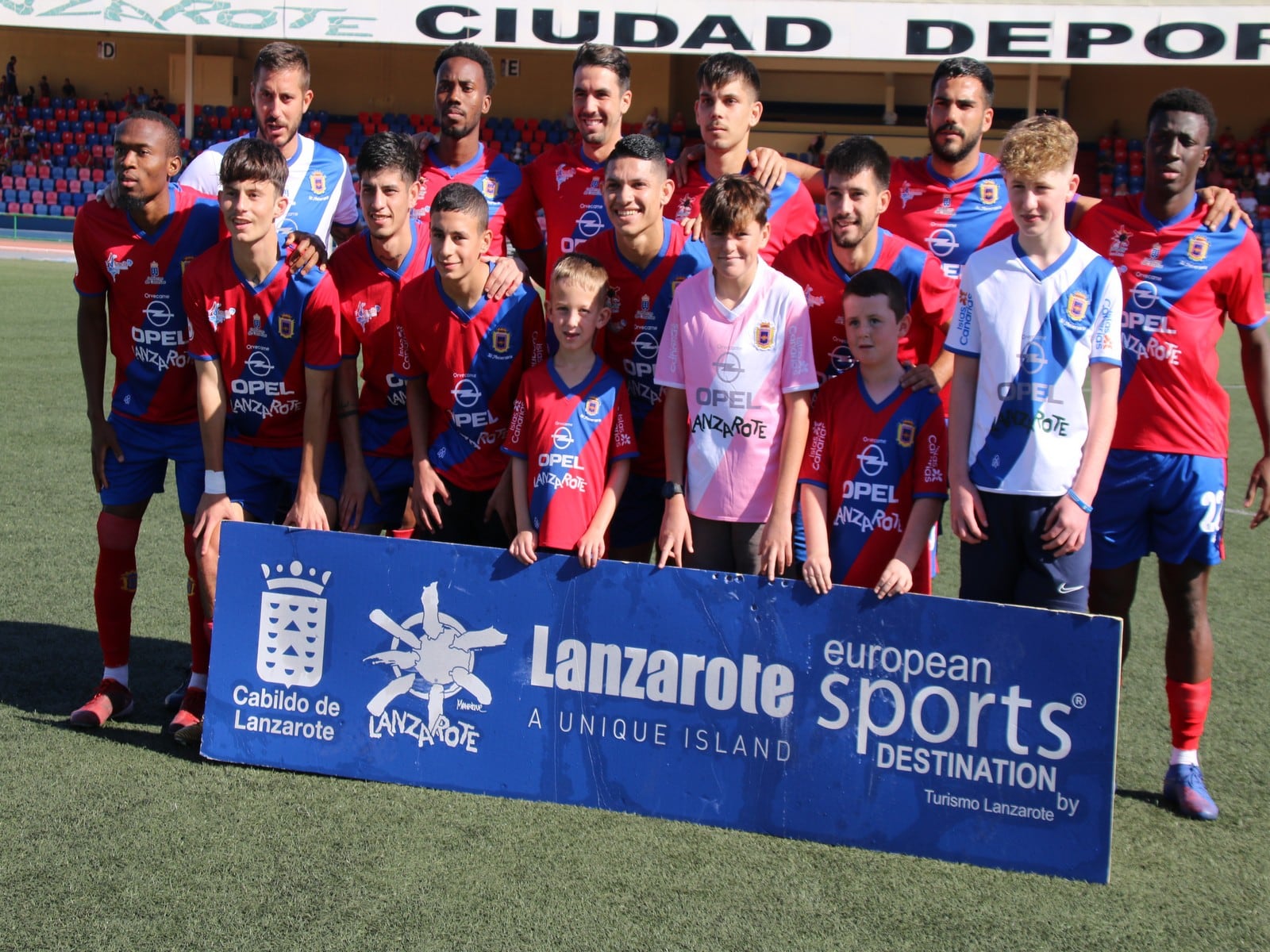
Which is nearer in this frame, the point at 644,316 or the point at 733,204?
the point at 733,204

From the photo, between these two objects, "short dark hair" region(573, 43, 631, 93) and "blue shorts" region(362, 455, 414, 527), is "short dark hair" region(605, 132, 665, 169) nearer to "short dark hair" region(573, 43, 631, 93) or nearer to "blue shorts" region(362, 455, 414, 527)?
"short dark hair" region(573, 43, 631, 93)

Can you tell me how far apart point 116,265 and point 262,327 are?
66 cm

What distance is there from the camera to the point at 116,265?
4598 millimetres

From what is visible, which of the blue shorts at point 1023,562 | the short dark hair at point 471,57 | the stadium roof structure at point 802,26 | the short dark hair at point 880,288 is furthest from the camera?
the stadium roof structure at point 802,26

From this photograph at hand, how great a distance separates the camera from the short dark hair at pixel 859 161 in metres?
4.09

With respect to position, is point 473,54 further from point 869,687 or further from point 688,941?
point 688,941

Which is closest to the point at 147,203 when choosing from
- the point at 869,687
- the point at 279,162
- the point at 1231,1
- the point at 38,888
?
the point at 279,162

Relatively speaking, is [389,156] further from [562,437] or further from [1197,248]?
[1197,248]

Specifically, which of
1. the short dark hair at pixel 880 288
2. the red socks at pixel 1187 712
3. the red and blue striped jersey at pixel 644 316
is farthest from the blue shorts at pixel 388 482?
the red socks at pixel 1187 712

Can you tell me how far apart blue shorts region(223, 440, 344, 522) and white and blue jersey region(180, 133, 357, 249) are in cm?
89

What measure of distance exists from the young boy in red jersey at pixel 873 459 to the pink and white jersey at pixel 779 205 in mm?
771

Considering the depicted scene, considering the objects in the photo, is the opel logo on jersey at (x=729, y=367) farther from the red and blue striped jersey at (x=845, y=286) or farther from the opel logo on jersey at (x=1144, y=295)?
the opel logo on jersey at (x=1144, y=295)

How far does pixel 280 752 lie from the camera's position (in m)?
4.16

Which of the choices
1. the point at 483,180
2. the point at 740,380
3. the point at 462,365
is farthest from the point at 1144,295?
the point at 483,180
